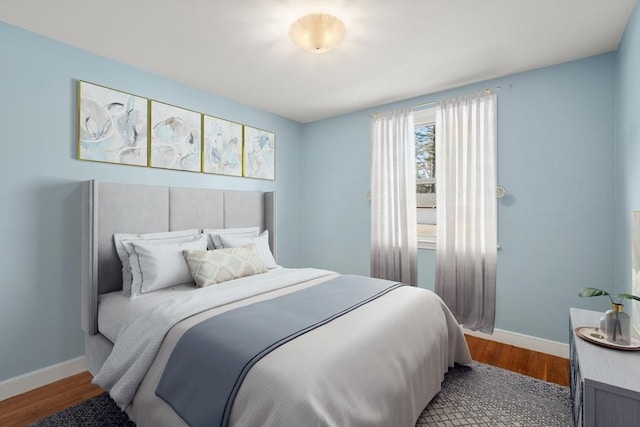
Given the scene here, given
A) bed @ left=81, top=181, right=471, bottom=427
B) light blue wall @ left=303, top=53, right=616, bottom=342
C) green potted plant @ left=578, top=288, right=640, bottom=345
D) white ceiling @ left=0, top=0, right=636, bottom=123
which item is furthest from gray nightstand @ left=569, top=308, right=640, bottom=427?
white ceiling @ left=0, top=0, right=636, bottom=123

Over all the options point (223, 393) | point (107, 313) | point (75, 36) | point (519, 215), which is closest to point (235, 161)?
point (75, 36)

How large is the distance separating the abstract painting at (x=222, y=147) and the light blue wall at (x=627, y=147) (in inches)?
128

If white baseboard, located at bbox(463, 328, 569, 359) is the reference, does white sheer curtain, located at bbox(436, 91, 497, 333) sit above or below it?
above

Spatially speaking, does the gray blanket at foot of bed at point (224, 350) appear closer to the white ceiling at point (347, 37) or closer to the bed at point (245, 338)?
the bed at point (245, 338)

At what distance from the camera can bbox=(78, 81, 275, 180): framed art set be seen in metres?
2.45

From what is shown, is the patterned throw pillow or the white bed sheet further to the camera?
the patterned throw pillow

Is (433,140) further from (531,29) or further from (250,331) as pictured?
(250,331)

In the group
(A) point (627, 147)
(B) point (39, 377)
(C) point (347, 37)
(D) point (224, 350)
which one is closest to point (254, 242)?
(D) point (224, 350)

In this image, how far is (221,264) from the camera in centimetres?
245

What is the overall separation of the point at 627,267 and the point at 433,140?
6.43ft

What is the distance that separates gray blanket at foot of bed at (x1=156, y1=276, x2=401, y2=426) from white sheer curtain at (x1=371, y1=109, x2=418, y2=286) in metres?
1.67

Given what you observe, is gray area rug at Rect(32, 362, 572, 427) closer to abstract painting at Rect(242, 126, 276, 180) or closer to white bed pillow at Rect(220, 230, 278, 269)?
white bed pillow at Rect(220, 230, 278, 269)

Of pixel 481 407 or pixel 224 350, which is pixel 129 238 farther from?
pixel 481 407

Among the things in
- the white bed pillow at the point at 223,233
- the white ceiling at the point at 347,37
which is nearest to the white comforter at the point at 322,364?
the white bed pillow at the point at 223,233
